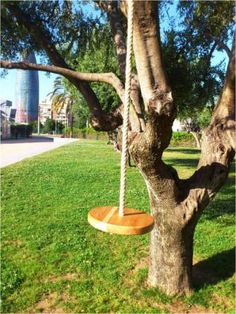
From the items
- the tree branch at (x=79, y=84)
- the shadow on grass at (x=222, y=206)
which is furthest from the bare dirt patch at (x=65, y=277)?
the shadow on grass at (x=222, y=206)

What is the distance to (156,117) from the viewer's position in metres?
3.86

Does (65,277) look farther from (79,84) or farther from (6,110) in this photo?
(6,110)

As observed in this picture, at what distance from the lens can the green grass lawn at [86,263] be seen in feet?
17.0

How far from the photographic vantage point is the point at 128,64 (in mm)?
2934

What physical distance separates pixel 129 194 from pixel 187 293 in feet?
23.4

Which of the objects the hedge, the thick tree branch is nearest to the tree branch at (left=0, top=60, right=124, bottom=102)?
the thick tree branch

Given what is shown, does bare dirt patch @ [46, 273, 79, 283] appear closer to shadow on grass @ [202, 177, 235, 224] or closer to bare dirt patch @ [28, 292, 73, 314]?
bare dirt patch @ [28, 292, 73, 314]

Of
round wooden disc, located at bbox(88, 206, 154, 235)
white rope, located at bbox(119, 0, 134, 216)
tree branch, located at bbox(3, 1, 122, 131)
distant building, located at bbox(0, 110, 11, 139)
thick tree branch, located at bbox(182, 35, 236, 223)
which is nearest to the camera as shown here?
round wooden disc, located at bbox(88, 206, 154, 235)

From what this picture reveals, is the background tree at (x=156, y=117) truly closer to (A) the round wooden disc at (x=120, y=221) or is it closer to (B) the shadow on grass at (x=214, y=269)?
(B) the shadow on grass at (x=214, y=269)

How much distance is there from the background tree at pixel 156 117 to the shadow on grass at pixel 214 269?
0.48 meters

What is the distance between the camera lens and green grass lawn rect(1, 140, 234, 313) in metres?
5.20

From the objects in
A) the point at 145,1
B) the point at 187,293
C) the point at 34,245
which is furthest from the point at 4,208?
the point at 145,1

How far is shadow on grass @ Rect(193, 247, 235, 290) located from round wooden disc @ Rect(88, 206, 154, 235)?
3.07m

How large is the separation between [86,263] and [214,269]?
2.02m
